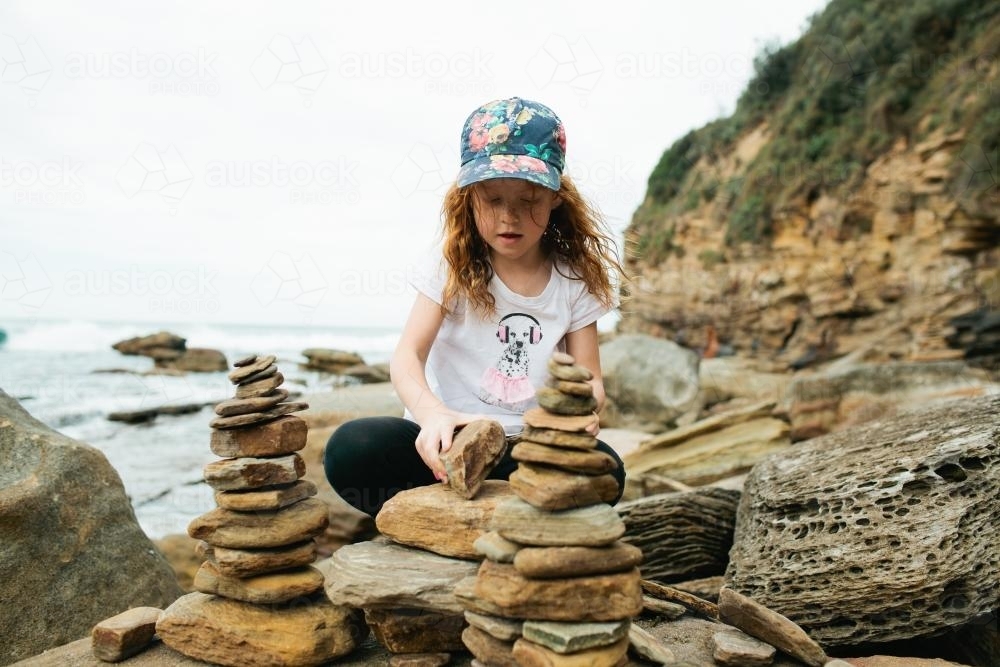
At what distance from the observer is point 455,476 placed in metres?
2.94

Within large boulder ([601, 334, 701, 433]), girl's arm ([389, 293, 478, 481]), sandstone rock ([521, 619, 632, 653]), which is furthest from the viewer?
large boulder ([601, 334, 701, 433])

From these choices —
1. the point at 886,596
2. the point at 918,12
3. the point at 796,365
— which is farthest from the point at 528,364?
the point at 918,12

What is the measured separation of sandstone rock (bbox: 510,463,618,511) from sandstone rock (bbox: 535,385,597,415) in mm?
204

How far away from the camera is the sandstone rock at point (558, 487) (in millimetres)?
2400

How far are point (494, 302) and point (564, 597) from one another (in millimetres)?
1669

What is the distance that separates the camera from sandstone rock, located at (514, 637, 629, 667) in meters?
2.28

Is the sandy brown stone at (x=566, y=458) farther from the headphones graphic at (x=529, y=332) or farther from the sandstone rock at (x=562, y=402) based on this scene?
the headphones graphic at (x=529, y=332)

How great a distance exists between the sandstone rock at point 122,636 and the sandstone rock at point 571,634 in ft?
5.72

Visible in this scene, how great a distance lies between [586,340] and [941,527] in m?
1.77

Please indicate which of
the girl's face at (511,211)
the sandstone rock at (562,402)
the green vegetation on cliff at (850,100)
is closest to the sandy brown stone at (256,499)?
the sandstone rock at (562,402)

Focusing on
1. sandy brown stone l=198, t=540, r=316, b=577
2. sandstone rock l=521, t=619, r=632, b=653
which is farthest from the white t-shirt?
sandstone rock l=521, t=619, r=632, b=653

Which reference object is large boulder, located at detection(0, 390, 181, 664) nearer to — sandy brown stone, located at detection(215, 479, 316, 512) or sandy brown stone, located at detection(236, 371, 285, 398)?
sandy brown stone, located at detection(215, 479, 316, 512)

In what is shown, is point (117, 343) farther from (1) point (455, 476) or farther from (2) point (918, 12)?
(1) point (455, 476)

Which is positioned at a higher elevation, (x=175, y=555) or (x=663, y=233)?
(x=663, y=233)
